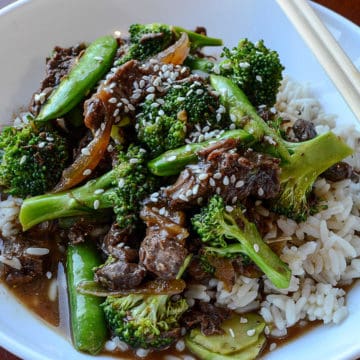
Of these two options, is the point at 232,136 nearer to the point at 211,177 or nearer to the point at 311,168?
the point at 211,177

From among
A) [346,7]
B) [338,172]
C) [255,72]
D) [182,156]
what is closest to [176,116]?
[182,156]

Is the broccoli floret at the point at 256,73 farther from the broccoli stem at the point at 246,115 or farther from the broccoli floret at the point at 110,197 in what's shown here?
the broccoli floret at the point at 110,197

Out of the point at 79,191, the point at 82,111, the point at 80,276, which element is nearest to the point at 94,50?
the point at 82,111

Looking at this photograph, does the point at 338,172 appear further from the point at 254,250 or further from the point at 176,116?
the point at 176,116

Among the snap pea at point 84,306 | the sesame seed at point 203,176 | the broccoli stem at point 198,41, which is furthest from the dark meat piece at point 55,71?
the sesame seed at point 203,176

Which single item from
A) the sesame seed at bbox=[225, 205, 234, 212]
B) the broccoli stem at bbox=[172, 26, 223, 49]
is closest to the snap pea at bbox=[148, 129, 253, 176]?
the sesame seed at bbox=[225, 205, 234, 212]
